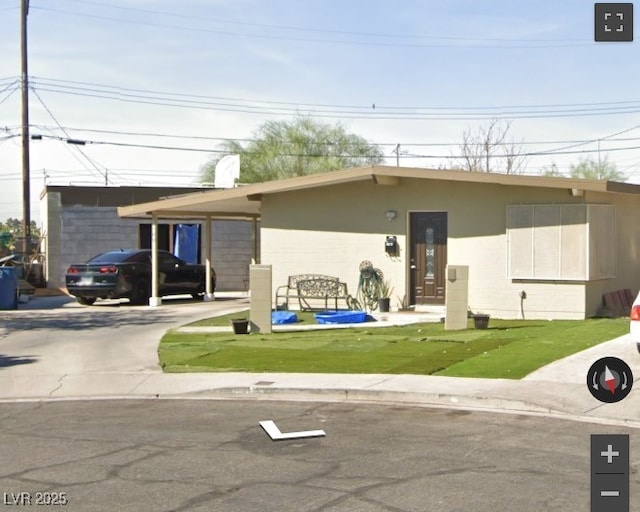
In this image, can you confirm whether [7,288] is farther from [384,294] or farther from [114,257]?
[384,294]

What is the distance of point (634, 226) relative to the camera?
22234mm

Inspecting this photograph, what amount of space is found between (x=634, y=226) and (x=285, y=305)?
8.67 meters

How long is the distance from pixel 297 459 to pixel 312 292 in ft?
47.5

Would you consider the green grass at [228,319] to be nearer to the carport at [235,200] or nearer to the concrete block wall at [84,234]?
the carport at [235,200]

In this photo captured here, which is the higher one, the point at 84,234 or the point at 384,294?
the point at 84,234

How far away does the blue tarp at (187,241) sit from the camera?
33594 mm

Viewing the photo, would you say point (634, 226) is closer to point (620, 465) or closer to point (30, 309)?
point (30, 309)

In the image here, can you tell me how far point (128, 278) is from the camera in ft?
84.7

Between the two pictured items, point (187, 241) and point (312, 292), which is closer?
point (312, 292)

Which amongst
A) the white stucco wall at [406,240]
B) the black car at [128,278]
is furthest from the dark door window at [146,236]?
the white stucco wall at [406,240]

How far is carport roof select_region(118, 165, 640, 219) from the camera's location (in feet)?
61.9

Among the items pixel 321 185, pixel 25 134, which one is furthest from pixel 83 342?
pixel 25 134

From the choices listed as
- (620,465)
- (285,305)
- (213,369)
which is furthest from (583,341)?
(620,465)

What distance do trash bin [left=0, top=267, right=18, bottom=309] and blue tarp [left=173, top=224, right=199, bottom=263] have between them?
29.6 feet
